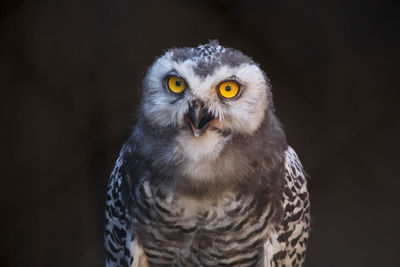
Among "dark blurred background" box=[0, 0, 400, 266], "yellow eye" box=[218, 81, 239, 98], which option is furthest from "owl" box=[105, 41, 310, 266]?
"dark blurred background" box=[0, 0, 400, 266]

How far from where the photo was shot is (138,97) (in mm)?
2137

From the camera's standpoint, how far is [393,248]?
8.68ft

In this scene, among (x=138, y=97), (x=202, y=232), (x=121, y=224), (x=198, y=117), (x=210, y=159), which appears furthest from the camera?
(x=138, y=97)

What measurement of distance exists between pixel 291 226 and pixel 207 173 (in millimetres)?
384

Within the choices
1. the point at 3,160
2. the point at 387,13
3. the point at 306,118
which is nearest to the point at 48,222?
the point at 3,160

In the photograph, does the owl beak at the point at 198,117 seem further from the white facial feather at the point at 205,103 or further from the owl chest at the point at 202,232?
the owl chest at the point at 202,232

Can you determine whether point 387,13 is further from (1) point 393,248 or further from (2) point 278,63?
(1) point 393,248

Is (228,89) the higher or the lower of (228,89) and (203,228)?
the higher

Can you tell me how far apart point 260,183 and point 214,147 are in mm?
216

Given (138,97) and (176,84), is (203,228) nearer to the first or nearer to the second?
(176,84)

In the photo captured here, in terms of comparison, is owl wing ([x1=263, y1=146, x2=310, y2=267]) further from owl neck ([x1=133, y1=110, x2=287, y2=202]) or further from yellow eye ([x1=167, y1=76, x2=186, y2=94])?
yellow eye ([x1=167, y1=76, x2=186, y2=94])

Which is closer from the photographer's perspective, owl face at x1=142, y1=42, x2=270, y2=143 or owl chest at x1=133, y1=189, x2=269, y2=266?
owl face at x1=142, y1=42, x2=270, y2=143

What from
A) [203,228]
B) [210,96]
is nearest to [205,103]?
[210,96]

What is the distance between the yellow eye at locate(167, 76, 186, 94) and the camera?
139 centimetres
